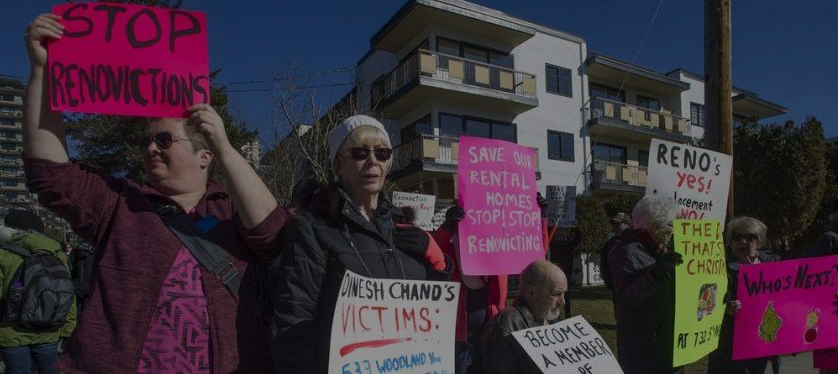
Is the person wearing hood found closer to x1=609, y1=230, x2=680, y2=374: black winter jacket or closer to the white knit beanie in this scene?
the white knit beanie

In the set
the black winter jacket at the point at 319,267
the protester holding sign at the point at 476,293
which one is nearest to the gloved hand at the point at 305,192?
the black winter jacket at the point at 319,267

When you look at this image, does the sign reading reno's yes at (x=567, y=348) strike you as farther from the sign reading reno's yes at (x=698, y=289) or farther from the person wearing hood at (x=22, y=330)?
the person wearing hood at (x=22, y=330)

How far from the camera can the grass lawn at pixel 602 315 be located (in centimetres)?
729

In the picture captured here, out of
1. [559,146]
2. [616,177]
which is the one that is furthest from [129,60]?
[616,177]

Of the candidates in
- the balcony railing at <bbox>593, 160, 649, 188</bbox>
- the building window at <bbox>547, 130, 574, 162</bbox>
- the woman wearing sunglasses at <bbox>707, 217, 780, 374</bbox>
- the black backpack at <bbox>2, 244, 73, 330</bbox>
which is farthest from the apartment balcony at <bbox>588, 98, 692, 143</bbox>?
the black backpack at <bbox>2, 244, 73, 330</bbox>

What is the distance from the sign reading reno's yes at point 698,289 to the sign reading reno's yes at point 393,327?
169 centimetres

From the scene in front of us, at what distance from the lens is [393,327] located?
2.04 metres

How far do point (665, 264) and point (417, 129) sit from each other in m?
19.3

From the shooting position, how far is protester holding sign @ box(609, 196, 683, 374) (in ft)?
10.8

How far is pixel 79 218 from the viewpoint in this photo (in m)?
1.76

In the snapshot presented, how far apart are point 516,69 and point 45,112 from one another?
74.8ft

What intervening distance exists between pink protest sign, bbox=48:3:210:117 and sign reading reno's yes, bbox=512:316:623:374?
1.83 m

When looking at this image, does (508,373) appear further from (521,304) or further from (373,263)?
(373,263)

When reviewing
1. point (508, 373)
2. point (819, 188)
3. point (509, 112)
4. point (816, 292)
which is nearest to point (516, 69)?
point (509, 112)
